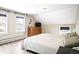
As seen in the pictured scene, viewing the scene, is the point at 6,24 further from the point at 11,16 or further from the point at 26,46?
the point at 26,46

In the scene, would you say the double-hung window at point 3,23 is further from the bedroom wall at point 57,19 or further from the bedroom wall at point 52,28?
the bedroom wall at point 52,28

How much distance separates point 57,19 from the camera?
612cm

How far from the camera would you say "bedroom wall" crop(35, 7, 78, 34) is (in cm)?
556

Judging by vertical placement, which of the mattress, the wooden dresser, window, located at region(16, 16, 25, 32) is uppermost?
window, located at region(16, 16, 25, 32)

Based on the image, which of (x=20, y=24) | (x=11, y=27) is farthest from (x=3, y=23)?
(x=20, y=24)

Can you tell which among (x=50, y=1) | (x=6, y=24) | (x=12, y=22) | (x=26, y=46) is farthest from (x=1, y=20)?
(x=50, y=1)

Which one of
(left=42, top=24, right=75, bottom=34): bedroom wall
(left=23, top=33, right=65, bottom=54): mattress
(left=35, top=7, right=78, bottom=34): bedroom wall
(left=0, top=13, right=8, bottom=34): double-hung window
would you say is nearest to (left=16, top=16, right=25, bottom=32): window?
(left=0, top=13, right=8, bottom=34): double-hung window

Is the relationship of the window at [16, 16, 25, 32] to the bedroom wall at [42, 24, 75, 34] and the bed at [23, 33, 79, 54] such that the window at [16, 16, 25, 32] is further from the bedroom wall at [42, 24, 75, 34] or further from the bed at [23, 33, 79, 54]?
the bed at [23, 33, 79, 54]

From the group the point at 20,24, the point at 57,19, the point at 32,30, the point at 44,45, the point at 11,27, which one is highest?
the point at 57,19

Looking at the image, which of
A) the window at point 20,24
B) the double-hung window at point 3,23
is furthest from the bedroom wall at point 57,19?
the double-hung window at point 3,23

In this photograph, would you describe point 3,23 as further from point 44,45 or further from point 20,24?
point 44,45

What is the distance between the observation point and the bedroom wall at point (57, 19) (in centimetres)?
556

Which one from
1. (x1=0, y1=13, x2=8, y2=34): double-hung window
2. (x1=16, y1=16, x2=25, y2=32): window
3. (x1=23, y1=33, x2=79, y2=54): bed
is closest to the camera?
(x1=23, y1=33, x2=79, y2=54): bed
